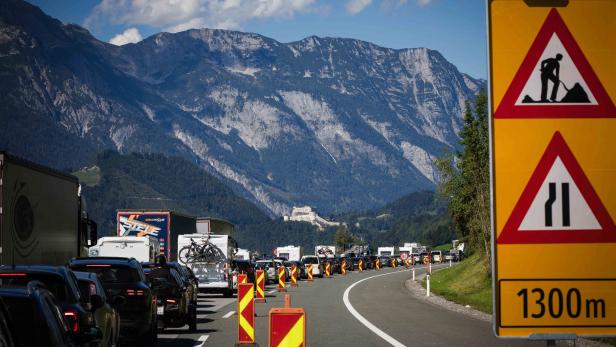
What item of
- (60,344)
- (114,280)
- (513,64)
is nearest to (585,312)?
(513,64)

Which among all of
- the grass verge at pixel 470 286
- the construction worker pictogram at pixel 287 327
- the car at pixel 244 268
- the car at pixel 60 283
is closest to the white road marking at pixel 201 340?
the car at pixel 60 283

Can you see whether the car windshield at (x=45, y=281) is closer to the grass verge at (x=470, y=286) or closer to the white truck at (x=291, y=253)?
the grass verge at (x=470, y=286)

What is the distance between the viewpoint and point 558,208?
554 centimetres

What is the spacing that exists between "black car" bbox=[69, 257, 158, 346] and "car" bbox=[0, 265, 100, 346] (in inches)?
208

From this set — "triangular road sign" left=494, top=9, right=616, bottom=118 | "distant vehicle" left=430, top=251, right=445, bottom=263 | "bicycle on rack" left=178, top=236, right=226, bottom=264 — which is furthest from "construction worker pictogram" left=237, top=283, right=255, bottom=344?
"distant vehicle" left=430, top=251, right=445, bottom=263

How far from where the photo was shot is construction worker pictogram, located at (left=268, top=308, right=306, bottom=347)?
10695 millimetres

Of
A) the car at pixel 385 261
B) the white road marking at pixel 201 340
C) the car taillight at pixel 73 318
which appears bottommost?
the car at pixel 385 261

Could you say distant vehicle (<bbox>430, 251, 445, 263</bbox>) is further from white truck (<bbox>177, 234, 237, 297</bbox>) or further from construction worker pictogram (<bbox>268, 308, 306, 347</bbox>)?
construction worker pictogram (<bbox>268, 308, 306, 347</bbox>)

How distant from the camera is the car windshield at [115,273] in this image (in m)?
19.1

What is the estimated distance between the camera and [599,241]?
17.9 feet

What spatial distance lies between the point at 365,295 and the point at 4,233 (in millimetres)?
28379

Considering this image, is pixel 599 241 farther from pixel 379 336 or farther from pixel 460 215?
pixel 460 215

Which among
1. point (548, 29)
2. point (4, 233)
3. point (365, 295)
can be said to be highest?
point (548, 29)

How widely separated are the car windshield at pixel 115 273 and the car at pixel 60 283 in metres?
5.66
